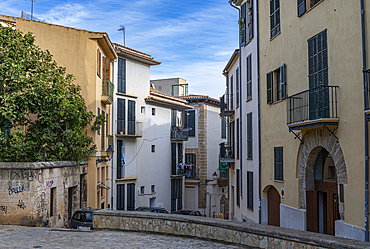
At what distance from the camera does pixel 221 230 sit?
1056cm

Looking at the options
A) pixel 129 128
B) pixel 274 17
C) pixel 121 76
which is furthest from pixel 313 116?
pixel 121 76

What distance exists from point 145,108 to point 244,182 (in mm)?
14296

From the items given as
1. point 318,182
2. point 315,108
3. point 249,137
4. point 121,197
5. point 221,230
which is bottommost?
point 121,197

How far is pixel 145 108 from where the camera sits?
3331cm

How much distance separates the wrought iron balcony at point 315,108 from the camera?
36.9 feet

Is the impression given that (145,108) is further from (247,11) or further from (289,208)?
(289,208)

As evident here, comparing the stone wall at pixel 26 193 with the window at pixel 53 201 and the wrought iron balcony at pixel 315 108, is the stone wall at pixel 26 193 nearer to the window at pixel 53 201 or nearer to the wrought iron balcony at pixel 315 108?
the window at pixel 53 201

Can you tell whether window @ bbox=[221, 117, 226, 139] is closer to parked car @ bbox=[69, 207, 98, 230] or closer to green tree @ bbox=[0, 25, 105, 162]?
green tree @ bbox=[0, 25, 105, 162]

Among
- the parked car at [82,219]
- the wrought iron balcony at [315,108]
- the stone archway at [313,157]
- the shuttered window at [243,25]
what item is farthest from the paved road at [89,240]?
the shuttered window at [243,25]

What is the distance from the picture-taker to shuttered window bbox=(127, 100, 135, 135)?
31.0 metres

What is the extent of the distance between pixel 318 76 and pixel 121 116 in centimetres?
1995

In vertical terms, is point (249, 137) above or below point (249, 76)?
below

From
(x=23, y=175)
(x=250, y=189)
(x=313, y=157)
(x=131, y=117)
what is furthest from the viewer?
(x=131, y=117)

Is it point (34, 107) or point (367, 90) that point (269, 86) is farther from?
point (34, 107)
